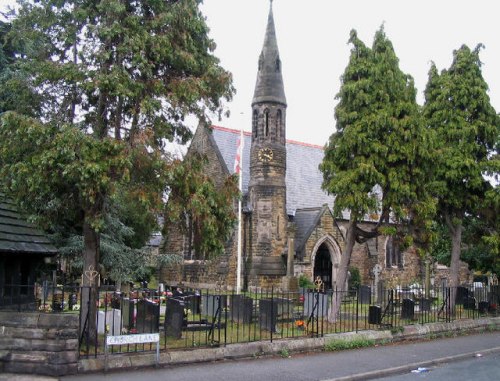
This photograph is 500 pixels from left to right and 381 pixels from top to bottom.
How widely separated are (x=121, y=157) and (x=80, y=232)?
10.5 meters

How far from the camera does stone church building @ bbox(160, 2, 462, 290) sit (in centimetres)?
2461

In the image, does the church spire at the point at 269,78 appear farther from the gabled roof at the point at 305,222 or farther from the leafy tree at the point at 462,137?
the leafy tree at the point at 462,137

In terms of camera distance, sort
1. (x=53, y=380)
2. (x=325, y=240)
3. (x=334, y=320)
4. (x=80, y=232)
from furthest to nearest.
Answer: (x=325, y=240) < (x=80, y=232) < (x=334, y=320) < (x=53, y=380)

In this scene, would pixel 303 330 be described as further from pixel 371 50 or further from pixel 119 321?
pixel 371 50

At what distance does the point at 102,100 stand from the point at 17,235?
3297mm

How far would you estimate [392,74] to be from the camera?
16.2 m

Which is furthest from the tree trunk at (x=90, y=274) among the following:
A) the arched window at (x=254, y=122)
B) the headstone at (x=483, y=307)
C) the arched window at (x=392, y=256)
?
the arched window at (x=392, y=256)

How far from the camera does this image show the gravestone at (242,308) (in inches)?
564

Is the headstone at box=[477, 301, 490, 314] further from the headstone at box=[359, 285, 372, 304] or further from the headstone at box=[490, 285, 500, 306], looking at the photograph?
the headstone at box=[359, 285, 372, 304]

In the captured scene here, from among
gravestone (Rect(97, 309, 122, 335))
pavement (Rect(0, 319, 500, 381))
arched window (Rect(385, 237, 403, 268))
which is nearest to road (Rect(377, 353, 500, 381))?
pavement (Rect(0, 319, 500, 381))

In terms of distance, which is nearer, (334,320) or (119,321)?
(119,321)

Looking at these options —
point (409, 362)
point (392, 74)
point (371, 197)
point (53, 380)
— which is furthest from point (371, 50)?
point (53, 380)

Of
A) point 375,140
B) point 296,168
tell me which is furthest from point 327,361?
point 296,168

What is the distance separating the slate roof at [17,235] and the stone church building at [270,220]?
1114 cm
